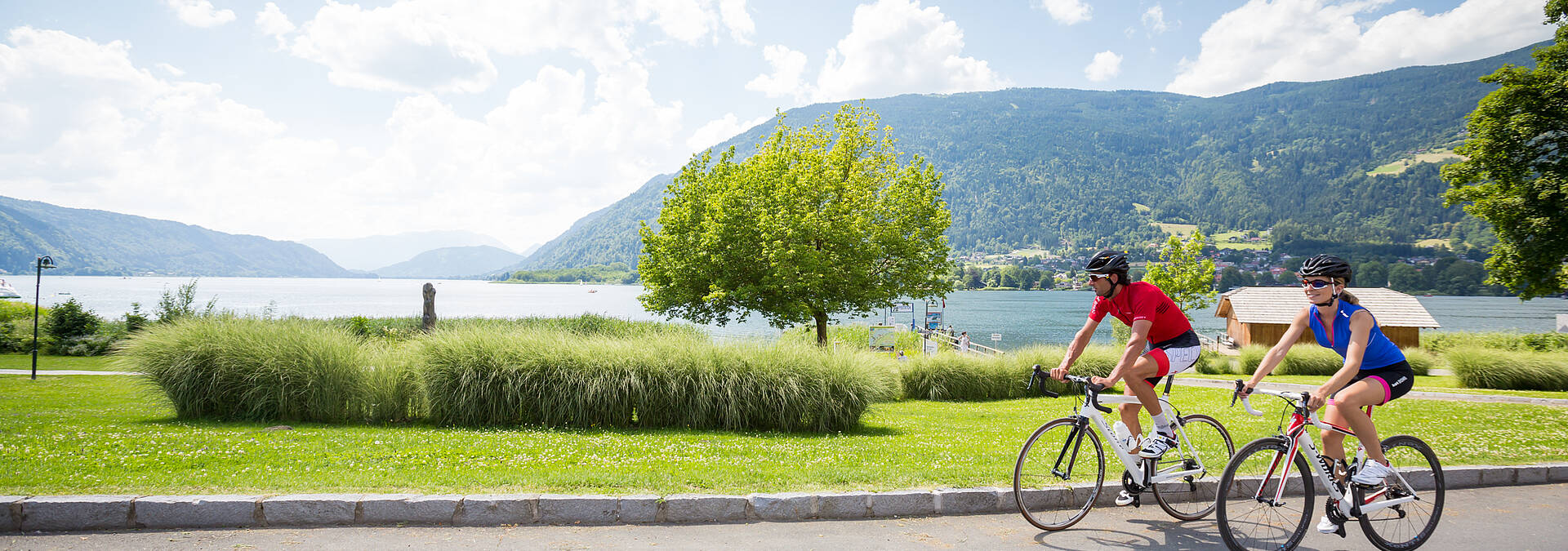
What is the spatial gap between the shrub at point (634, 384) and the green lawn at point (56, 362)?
53.7ft

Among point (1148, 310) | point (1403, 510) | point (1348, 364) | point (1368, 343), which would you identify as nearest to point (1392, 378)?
point (1368, 343)

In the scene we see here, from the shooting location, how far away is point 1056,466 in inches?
205

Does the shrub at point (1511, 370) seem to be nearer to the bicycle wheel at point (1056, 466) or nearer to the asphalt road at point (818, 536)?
the asphalt road at point (818, 536)

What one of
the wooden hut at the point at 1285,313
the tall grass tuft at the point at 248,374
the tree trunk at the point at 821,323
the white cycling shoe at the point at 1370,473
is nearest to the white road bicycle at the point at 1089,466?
the white cycling shoe at the point at 1370,473

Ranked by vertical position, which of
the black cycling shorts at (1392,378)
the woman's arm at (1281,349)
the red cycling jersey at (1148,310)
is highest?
the red cycling jersey at (1148,310)

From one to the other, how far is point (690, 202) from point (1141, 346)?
23.2 metres

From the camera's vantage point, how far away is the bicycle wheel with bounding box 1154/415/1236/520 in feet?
17.5

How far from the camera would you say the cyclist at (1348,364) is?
4574 millimetres

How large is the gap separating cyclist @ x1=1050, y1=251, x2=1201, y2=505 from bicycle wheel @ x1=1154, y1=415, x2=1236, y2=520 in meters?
0.20

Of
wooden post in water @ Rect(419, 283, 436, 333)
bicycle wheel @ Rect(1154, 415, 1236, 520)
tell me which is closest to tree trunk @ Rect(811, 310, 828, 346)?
wooden post in water @ Rect(419, 283, 436, 333)

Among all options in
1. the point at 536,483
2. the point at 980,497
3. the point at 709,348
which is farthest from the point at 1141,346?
the point at 709,348

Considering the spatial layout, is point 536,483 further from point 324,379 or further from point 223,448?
point 324,379

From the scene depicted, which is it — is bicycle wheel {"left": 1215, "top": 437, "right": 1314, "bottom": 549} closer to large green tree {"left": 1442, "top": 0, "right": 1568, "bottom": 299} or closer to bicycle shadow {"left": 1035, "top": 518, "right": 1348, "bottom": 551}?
bicycle shadow {"left": 1035, "top": 518, "right": 1348, "bottom": 551}

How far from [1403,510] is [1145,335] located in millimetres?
2038
